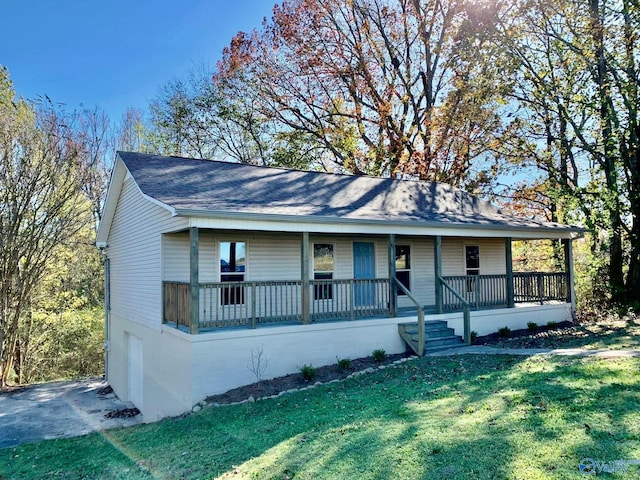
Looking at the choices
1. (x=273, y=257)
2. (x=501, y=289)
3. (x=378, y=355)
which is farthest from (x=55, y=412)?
(x=501, y=289)

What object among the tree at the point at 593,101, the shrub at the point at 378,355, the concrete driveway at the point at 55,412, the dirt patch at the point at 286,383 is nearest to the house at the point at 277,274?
the dirt patch at the point at 286,383

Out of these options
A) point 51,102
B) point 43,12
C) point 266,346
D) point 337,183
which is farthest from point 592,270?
point 43,12

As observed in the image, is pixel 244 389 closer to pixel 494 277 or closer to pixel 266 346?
pixel 266 346

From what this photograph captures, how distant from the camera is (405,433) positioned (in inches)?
216

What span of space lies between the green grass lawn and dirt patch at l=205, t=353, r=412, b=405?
17.5 inches

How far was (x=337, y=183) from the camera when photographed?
1518 cm

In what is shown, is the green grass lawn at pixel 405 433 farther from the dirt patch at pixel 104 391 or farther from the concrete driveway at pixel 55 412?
the dirt patch at pixel 104 391

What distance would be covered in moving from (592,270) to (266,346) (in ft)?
46.9

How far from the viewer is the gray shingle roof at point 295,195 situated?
10062mm

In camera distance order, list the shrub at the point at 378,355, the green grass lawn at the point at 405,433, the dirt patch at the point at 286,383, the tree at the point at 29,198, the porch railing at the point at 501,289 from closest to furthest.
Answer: the green grass lawn at the point at 405,433
the dirt patch at the point at 286,383
the shrub at the point at 378,355
the porch railing at the point at 501,289
the tree at the point at 29,198

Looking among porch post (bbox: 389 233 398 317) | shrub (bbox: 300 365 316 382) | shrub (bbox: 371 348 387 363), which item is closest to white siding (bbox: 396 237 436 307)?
porch post (bbox: 389 233 398 317)

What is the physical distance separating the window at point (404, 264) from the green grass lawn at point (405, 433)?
516 centimetres

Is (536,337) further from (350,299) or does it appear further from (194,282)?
(194,282)

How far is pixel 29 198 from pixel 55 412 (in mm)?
7628
